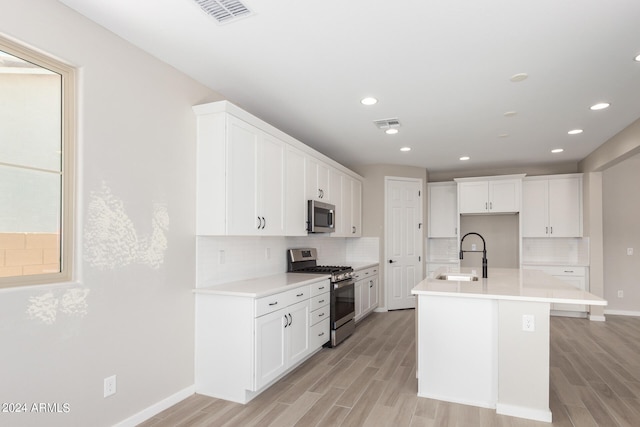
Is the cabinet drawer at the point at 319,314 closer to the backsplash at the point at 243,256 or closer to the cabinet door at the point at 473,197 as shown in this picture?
the backsplash at the point at 243,256

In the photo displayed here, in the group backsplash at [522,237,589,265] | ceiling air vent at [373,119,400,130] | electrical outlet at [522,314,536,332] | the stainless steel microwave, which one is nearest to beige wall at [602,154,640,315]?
backsplash at [522,237,589,265]

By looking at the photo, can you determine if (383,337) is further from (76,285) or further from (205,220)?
(76,285)

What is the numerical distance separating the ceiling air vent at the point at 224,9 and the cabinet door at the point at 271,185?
1.36m

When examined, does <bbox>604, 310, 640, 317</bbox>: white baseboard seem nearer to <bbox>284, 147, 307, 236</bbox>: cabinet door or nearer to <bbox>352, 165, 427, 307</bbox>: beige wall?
<bbox>352, 165, 427, 307</bbox>: beige wall

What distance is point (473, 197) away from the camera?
6.67 m

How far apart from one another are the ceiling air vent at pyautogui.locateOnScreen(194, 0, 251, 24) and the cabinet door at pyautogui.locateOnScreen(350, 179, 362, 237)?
4.03 meters

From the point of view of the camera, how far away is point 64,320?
84.0 inches

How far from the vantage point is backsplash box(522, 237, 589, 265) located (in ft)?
21.2

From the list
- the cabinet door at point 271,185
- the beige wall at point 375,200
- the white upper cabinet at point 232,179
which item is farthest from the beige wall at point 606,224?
the white upper cabinet at point 232,179

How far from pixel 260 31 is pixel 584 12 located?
192cm

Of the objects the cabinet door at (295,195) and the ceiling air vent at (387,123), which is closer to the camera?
the cabinet door at (295,195)

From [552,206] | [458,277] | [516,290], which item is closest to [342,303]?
[458,277]

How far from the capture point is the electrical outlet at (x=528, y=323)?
2.81 meters

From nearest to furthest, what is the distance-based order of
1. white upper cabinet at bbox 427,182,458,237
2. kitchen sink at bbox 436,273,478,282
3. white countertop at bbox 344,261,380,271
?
1. kitchen sink at bbox 436,273,478,282
2. white countertop at bbox 344,261,380,271
3. white upper cabinet at bbox 427,182,458,237
